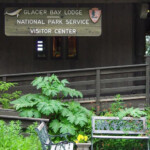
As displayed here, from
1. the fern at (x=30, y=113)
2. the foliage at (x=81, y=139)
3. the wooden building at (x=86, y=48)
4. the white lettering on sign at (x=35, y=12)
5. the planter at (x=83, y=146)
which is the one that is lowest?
the planter at (x=83, y=146)

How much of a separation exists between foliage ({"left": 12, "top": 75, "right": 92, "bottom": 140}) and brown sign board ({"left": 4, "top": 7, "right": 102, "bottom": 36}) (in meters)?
1.53

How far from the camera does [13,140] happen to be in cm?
545

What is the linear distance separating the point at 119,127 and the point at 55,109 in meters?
1.70

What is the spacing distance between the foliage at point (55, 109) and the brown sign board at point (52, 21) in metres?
1.53

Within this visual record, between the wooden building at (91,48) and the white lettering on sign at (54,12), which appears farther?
the wooden building at (91,48)

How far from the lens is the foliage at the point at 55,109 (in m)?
8.11

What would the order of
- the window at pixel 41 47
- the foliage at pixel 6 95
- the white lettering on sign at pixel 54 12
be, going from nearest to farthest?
the foliage at pixel 6 95, the white lettering on sign at pixel 54 12, the window at pixel 41 47

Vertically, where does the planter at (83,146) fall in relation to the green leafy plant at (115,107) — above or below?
below

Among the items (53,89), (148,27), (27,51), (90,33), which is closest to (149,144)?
(53,89)

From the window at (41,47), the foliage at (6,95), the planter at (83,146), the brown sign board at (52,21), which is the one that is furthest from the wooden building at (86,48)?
the planter at (83,146)

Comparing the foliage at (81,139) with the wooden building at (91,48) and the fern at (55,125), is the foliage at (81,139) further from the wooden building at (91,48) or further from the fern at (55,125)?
the wooden building at (91,48)

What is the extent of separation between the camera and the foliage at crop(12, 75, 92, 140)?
811 centimetres

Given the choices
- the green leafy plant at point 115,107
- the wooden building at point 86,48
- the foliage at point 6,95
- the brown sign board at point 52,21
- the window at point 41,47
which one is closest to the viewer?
the foliage at point 6,95

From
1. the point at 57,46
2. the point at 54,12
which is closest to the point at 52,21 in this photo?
the point at 54,12
